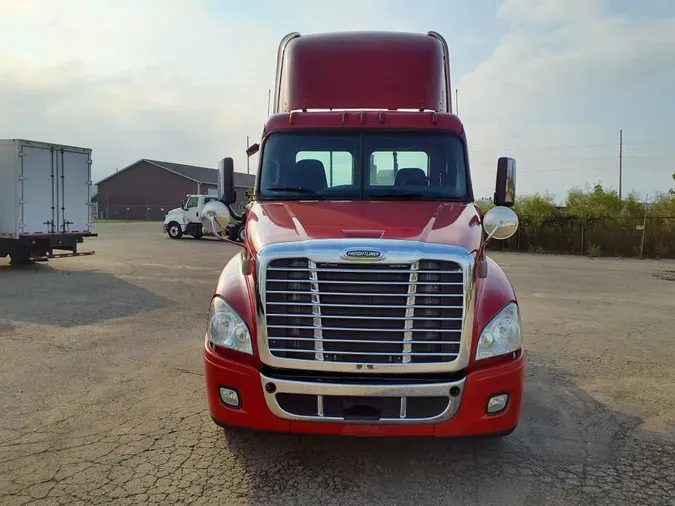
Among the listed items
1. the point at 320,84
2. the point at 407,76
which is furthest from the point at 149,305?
the point at 407,76

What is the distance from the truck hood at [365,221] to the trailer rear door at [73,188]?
11712 mm

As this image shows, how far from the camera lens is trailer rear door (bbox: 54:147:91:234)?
14.2 meters

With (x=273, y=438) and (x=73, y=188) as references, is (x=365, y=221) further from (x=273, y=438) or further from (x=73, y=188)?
(x=73, y=188)

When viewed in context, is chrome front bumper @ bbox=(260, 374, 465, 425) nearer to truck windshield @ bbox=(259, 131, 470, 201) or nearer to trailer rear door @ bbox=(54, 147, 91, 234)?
truck windshield @ bbox=(259, 131, 470, 201)

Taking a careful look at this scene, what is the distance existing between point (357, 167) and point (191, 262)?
493 inches

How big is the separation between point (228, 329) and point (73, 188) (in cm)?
1300

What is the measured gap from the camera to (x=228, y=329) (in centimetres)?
348

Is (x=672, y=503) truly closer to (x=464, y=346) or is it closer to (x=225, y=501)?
(x=464, y=346)

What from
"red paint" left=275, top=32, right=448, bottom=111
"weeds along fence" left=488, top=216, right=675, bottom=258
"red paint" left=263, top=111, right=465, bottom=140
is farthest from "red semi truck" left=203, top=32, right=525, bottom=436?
"weeds along fence" left=488, top=216, right=675, bottom=258

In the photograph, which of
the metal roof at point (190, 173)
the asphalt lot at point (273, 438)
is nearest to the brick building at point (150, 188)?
the metal roof at point (190, 173)

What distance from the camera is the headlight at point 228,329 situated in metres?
3.42

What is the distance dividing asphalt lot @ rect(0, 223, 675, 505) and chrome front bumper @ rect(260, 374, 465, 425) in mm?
464

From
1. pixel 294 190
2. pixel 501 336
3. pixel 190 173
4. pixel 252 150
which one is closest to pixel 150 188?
pixel 190 173

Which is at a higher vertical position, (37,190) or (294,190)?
(37,190)
